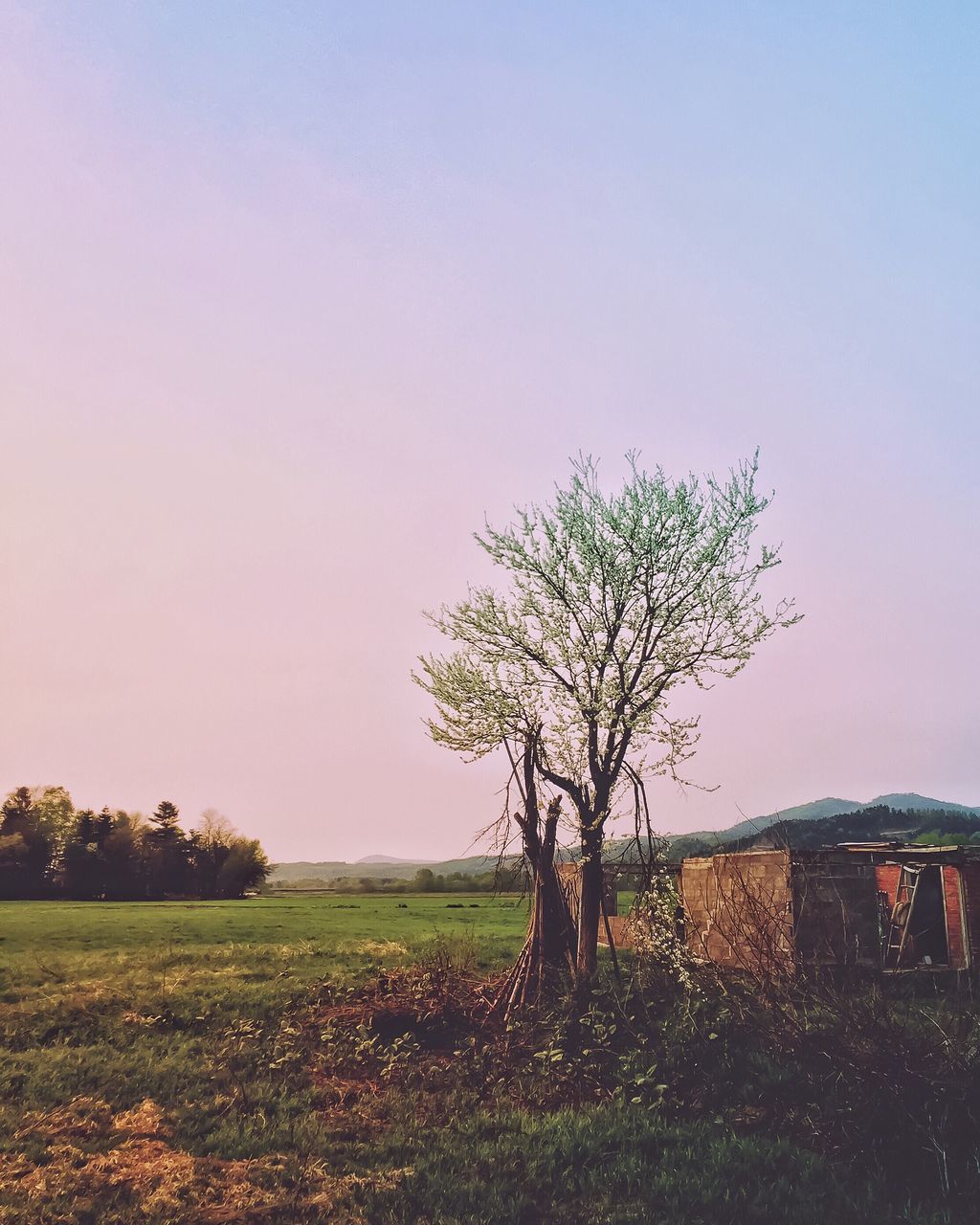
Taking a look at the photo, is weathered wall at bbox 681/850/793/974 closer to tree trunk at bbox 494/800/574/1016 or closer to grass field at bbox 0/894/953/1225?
grass field at bbox 0/894/953/1225

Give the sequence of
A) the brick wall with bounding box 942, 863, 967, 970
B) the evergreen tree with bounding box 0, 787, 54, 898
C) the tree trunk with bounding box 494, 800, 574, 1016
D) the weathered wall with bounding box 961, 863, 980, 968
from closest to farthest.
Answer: the tree trunk with bounding box 494, 800, 574, 1016, the weathered wall with bounding box 961, 863, 980, 968, the brick wall with bounding box 942, 863, 967, 970, the evergreen tree with bounding box 0, 787, 54, 898

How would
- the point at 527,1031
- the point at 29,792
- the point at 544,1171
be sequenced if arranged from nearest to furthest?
the point at 544,1171 → the point at 527,1031 → the point at 29,792

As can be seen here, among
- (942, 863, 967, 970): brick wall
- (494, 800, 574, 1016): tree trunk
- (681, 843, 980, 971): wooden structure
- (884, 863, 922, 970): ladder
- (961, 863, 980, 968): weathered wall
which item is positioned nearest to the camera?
(494, 800, 574, 1016): tree trunk

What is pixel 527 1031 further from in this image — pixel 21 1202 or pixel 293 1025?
pixel 21 1202

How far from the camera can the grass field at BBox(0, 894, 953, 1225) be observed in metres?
8.48

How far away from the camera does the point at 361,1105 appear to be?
11.7 metres

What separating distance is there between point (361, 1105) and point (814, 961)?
6463 millimetres

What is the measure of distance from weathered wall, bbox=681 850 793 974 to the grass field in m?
1.69

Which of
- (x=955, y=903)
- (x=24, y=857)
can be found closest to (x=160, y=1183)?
(x=955, y=903)

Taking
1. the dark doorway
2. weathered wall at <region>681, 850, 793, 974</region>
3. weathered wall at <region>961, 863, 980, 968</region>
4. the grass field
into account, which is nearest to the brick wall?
the dark doorway

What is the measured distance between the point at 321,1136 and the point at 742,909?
21.2 feet

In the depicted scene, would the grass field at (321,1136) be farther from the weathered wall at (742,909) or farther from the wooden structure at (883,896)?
the wooden structure at (883,896)

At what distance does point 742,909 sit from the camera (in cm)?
1240

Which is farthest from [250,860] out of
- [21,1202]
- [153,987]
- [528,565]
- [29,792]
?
[21,1202]
